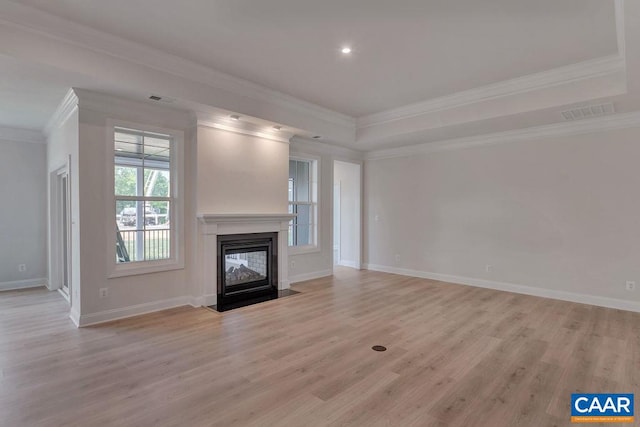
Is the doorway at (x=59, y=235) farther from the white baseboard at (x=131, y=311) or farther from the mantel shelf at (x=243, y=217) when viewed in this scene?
the mantel shelf at (x=243, y=217)

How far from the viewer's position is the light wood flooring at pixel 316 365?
7.15 ft

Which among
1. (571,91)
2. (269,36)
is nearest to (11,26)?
(269,36)

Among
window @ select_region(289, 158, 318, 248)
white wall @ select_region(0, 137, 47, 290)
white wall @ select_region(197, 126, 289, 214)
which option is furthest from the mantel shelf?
white wall @ select_region(0, 137, 47, 290)

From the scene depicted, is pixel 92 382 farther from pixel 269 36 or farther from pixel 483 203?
pixel 483 203

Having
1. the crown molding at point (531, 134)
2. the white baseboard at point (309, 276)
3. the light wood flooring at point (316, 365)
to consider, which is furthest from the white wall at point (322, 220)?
the light wood flooring at point (316, 365)

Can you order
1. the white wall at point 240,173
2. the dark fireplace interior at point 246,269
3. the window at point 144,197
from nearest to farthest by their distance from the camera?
the window at point 144,197, the white wall at point 240,173, the dark fireplace interior at point 246,269

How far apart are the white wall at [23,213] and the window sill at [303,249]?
14.2ft

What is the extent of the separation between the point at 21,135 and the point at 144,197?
3218 millimetres

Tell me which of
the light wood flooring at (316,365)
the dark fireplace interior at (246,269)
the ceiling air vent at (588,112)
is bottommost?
the light wood flooring at (316,365)

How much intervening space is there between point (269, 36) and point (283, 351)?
10.1ft

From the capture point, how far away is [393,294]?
5.21 metres

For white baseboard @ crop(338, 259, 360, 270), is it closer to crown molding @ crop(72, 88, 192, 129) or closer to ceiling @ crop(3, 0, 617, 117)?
ceiling @ crop(3, 0, 617, 117)

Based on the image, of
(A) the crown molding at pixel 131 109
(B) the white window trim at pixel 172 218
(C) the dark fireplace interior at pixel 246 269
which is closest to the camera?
(A) the crown molding at pixel 131 109

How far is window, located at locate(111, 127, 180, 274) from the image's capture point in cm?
411
